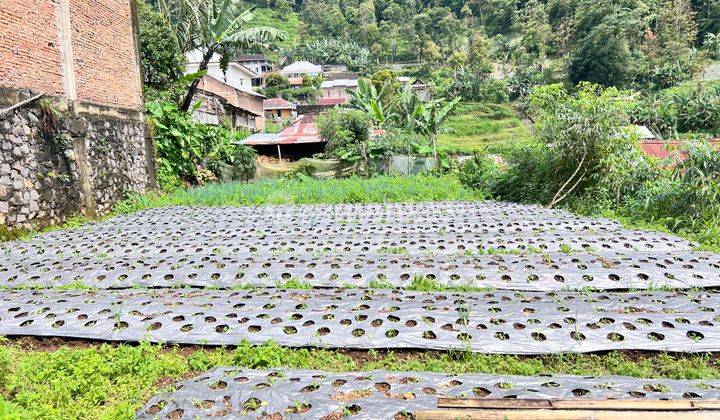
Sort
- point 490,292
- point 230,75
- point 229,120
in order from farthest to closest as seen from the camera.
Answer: point 230,75, point 229,120, point 490,292

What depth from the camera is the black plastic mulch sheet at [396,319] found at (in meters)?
3.49

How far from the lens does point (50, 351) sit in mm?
3770

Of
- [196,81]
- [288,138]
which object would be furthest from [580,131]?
[288,138]

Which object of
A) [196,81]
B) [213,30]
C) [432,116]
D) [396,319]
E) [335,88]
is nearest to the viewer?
[396,319]

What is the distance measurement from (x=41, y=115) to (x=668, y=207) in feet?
37.7

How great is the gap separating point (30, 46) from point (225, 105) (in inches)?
606

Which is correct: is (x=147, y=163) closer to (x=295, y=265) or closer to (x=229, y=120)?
(x=295, y=265)

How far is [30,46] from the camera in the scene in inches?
316

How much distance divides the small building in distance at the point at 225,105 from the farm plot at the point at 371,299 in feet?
40.9

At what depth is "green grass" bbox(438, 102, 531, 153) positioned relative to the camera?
34.9m

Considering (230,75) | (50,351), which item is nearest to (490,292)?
(50,351)

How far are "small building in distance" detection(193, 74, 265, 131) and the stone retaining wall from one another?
21.6ft

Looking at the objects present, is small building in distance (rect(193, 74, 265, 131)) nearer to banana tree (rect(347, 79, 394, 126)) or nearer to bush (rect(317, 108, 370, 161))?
bush (rect(317, 108, 370, 161))

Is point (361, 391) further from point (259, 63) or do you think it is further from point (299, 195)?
point (259, 63)
